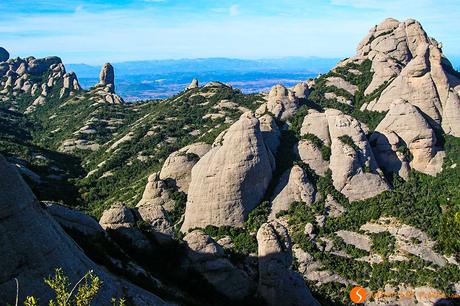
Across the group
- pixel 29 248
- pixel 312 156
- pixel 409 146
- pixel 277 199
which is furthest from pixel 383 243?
pixel 29 248

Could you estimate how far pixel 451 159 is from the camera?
65.6 meters

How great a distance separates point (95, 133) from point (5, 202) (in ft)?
334

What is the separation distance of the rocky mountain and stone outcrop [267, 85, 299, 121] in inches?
8.6

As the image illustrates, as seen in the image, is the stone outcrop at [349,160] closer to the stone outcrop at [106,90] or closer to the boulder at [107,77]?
the stone outcrop at [106,90]

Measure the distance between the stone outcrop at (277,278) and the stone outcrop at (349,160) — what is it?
2600 centimetres

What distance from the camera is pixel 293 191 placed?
6003cm

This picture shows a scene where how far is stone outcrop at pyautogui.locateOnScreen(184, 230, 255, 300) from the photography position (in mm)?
33969

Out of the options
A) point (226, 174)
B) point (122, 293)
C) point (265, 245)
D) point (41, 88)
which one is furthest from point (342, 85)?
point (41, 88)

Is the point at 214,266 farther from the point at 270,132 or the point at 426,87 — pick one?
the point at 426,87

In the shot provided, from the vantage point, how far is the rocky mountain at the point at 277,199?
28.7 m

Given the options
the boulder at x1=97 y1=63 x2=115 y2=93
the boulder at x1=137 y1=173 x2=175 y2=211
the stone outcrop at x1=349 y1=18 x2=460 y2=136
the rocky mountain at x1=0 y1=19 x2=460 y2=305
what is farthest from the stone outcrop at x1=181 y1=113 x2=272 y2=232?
the boulder at x1=97 y1=63 x2=115 y2=93

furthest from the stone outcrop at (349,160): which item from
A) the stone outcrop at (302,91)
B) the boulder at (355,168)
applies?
the stone outcrop at (302,91)

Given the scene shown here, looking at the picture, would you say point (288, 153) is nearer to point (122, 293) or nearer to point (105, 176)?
point (105, 176)

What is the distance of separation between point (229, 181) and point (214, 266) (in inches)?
921
